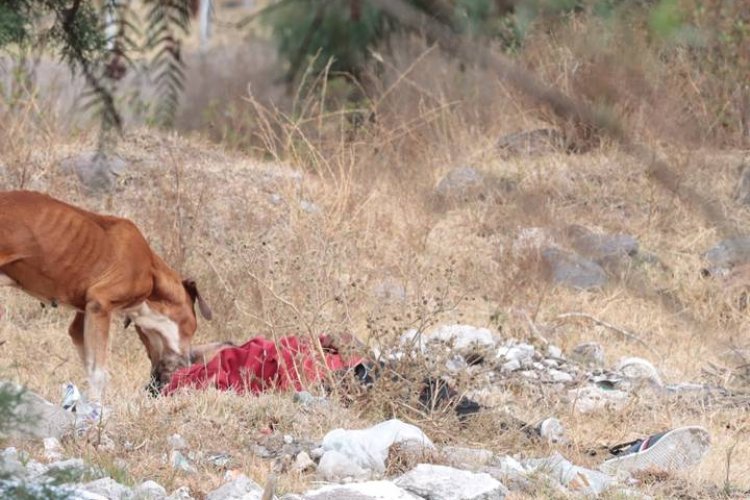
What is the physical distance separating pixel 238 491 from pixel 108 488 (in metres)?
0.41

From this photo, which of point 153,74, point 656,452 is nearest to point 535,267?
point 656,452

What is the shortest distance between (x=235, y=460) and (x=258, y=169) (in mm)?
6378

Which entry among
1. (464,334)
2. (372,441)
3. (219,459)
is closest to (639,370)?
(464,334)

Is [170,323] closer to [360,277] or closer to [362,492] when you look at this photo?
[360,277]

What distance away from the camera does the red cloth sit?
20.6ft

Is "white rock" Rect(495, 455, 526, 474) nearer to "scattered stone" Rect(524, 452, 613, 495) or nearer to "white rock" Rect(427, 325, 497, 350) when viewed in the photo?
"scattered stone" Rect(524, 452, 613, 495)

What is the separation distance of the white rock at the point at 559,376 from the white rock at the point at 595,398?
18 cm

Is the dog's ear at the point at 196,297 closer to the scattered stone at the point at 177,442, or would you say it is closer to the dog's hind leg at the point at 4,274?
the dog's hind leg at the point at 4,274

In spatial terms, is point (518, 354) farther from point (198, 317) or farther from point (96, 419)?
point (96, 419)

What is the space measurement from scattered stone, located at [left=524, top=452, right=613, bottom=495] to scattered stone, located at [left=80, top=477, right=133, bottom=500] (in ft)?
4.89

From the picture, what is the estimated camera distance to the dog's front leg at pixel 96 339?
23.1 ft

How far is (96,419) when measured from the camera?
5.41m

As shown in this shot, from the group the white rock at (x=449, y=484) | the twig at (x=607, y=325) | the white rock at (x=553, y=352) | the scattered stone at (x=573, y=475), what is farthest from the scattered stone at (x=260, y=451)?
the twig at (x=607, y=325)

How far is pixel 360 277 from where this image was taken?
829cm
